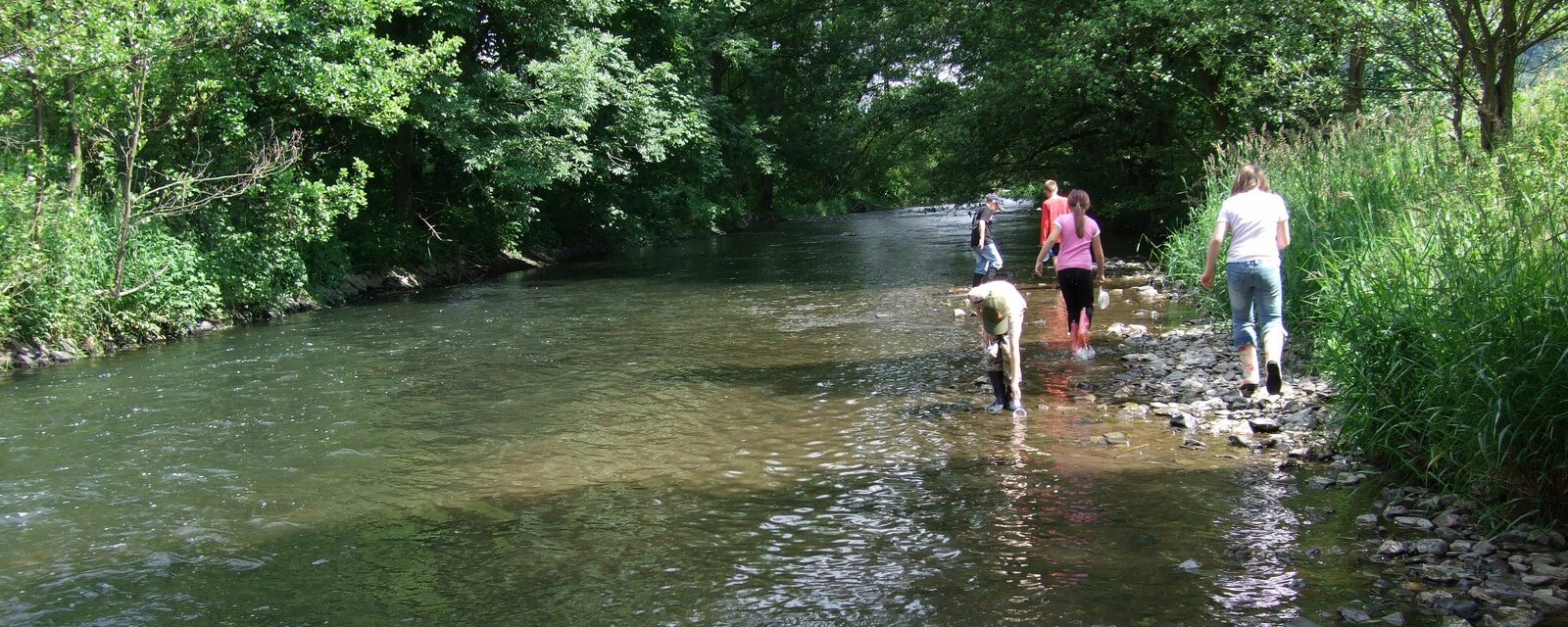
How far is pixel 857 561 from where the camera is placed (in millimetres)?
5523

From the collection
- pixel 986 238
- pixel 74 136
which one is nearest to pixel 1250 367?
pixel 986 238

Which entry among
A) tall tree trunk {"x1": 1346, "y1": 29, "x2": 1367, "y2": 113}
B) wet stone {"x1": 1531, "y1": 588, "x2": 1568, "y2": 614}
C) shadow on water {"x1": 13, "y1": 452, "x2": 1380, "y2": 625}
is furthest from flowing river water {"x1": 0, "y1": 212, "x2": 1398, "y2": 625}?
tall tree trunk {"x1": 1346, "y1": 29, "x2": 1367, "y2": 113}

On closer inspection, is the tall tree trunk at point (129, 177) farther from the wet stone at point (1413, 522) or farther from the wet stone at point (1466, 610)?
the wet stone at point (1466, 610)

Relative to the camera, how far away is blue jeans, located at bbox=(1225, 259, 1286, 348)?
789cm

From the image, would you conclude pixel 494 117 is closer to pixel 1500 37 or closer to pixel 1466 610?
pixel 1500 37

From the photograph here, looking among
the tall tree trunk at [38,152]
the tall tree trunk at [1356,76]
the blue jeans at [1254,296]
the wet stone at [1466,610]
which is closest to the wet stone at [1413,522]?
the wet stone at [1466,610]

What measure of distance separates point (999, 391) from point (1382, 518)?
135 inches

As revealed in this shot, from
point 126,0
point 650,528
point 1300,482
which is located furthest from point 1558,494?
point 126,0

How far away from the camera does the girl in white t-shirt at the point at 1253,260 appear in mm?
7871

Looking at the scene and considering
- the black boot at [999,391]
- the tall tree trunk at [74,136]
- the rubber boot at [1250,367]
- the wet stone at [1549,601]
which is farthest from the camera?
the tall tree trunk at [74,136]

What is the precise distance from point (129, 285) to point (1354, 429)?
15.6 metres

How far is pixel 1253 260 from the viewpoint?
7.88 metres

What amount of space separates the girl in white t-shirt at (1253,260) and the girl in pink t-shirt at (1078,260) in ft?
7.59

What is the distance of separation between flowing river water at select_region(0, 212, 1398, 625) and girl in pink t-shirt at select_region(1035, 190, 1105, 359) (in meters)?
0.51
